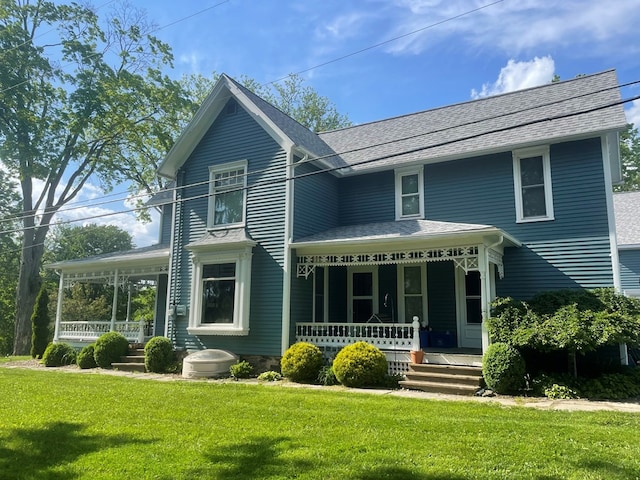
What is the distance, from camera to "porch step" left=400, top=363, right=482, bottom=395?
951cm

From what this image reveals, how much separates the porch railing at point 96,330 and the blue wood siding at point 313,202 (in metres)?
6.61

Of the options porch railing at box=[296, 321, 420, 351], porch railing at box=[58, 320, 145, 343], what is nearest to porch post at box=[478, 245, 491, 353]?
porch railing at box=[296, 321, 420, 351]

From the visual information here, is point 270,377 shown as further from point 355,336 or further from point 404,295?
point 404,295

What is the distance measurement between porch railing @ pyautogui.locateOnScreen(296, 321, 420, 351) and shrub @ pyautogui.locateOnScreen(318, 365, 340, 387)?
1.00m

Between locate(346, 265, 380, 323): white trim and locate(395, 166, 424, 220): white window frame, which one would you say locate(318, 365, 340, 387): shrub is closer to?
locate(346, 265, 380, 323): white trim

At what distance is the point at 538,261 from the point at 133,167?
2369cm

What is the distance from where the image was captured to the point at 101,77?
81.0 feet

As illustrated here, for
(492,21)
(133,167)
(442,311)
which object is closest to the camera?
(492,21)

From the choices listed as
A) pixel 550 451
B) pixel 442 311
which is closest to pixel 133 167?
pixel 442 311

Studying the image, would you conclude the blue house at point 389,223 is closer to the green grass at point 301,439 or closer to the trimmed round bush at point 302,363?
the trimmed round bush at point 302,363

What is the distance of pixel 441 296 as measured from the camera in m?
13.2

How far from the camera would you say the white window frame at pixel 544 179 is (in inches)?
461

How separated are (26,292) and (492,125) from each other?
2175 centimetres

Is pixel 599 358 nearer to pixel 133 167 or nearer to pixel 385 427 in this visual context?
pixel 385 427
